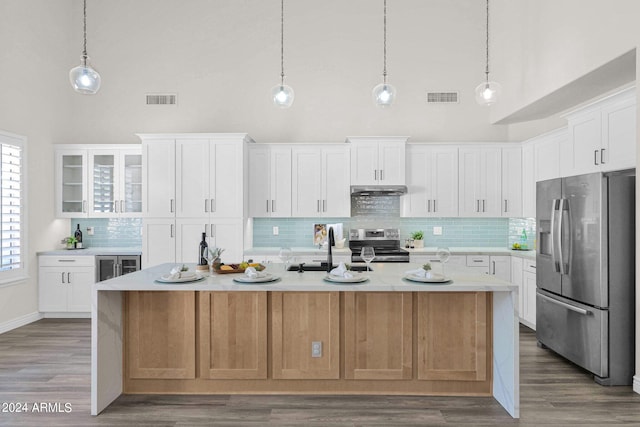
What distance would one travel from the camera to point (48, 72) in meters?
6.12

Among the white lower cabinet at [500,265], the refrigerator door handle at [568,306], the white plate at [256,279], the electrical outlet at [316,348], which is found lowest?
the electrical outlet at [316,348]

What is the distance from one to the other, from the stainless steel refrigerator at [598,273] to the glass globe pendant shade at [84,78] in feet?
14.6

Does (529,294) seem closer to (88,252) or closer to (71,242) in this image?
(88,252)

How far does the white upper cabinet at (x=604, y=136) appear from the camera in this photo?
3.79 metres

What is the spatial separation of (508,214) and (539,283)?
73.7 inches

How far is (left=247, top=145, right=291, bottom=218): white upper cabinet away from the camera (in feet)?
20.3

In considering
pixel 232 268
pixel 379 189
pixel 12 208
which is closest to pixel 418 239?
pixel 379 189

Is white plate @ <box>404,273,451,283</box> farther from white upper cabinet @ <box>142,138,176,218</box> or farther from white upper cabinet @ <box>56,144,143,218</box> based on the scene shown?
white upper cabinet @ <box>56,144,143,218</box>

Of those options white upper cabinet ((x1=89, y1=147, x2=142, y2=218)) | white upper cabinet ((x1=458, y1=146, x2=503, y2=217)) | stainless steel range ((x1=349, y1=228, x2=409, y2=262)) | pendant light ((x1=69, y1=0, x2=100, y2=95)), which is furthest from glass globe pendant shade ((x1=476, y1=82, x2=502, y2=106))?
white upper cabinet ((x1=89, y1=147, x2=142, y2=218))

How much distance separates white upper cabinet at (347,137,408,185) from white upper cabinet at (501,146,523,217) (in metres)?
1.56

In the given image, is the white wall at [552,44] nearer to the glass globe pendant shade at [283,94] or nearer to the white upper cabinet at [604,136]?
the white upper cabinet at [604,136]

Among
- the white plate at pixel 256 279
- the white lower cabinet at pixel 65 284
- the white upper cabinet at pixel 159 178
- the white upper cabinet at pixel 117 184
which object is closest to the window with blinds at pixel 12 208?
the white lower cabinet at pixel 65 284

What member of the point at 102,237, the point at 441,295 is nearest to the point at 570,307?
the point at 441,295

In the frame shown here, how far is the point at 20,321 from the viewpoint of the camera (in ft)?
18.1
